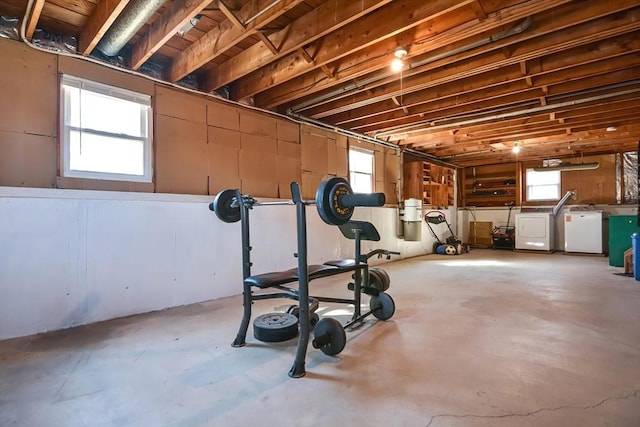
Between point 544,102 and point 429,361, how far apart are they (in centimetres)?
422

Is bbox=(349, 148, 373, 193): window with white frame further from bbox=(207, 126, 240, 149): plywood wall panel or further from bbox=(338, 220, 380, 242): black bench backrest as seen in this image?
bbox=(338, 220, 380, 242): black bench backrest

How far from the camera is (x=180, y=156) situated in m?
3.75

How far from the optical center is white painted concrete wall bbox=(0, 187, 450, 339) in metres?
2.71

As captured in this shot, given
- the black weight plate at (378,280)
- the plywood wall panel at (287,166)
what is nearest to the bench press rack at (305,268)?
the black weight plate at (378,280)

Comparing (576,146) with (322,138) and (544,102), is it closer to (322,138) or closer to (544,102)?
(544,102)

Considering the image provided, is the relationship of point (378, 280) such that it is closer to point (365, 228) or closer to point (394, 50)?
point (365, 228)

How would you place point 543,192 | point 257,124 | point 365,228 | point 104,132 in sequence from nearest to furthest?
1. point 365,228
2. point 104,132
3. point 257,124
4. point 543,192

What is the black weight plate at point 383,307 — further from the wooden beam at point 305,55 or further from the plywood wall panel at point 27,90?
the plywood wall panel at point 27,90

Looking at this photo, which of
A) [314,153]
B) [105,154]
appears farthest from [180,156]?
[314,153]

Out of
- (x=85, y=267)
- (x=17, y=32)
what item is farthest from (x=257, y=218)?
(x=17, y=32)

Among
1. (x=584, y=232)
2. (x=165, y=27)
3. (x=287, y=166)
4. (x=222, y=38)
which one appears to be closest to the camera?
(x=165, y=27)

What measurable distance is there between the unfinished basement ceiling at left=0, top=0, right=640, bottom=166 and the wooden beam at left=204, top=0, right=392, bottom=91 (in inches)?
0.4

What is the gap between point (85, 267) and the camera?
3.03m

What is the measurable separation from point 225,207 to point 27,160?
179 centimetres
